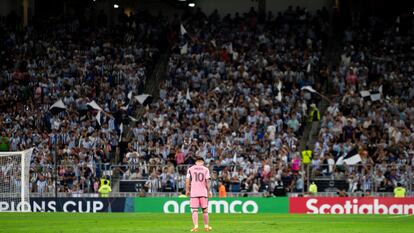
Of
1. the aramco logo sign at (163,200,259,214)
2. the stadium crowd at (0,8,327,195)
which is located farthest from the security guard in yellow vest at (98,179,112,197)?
the aramco logo sign at (163,200,259,214)

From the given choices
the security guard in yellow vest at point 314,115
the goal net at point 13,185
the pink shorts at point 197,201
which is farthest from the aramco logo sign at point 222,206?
the pink shorts at point 197,201

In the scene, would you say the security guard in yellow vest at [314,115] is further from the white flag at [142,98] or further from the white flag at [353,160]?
the white flag at [142,98]

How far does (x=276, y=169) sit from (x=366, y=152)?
4016 mm

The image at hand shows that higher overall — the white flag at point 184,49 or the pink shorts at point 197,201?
the white flag at point 184,49

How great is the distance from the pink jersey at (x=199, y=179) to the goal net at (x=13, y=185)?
17141mm

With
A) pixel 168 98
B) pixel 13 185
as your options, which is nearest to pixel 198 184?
pixel 13 185

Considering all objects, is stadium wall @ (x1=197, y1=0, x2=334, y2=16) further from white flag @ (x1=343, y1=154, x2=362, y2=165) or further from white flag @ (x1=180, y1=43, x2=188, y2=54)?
white flag @ (x1=343, y1=154, x2=362, y2=165)

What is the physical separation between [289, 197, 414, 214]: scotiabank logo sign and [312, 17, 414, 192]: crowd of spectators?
70.2 inches

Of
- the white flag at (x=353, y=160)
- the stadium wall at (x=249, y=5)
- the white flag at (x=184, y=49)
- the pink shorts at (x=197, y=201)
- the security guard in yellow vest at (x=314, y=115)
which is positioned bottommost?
the pink shorts at (x=197, y=201)

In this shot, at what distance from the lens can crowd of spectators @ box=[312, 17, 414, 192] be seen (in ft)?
137

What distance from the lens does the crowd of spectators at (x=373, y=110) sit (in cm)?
4166

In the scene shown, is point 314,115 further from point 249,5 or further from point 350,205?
point 249,5

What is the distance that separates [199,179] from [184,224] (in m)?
4.49

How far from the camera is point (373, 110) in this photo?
46.7m
